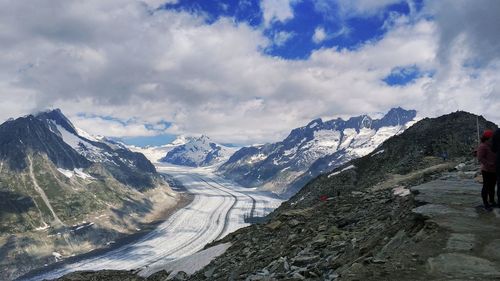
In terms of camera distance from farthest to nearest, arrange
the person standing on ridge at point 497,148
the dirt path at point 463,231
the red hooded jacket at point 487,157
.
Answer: the red hooded jacket at point 487,157 < the person standing on ridge at point 497,148 < the dirt path at point 463,231

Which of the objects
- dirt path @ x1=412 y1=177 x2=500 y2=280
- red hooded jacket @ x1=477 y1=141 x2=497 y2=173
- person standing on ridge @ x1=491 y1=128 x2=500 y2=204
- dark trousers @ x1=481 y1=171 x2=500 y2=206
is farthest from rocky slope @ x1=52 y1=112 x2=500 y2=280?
red hooded jacket @ x1=477 y1=141 x2=497 y2=173

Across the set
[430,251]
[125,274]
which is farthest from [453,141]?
[430,251]

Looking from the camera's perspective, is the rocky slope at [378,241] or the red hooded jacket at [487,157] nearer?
the rocky slope at [378,241]

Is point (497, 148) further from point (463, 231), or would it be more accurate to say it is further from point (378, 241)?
point (378, 241)

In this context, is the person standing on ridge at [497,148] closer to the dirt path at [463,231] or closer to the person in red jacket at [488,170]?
the person in red jacket at [488,170]

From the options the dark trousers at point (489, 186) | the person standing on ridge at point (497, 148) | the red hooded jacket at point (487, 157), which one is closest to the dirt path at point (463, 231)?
the dark trousers at point (489, 186)

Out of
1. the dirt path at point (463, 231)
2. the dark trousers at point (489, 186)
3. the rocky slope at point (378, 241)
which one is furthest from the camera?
the dark trousers at point (489, 186)

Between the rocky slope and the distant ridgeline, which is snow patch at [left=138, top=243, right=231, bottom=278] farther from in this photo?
the distant ridgeline

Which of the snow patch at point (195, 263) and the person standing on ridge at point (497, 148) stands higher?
the person standing on ridge at point (497, 148)
